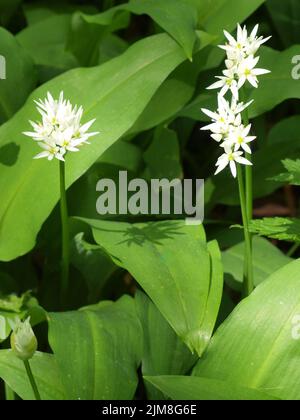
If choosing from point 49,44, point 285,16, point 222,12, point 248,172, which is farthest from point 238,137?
point 285,16

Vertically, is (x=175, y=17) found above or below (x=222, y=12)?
below

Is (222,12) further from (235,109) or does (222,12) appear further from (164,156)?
(235,109)

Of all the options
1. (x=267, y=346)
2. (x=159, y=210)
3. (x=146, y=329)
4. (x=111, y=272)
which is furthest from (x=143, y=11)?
(x=267, y=346)

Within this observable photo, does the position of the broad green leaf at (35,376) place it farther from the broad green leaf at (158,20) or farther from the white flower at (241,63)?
the broad green leaf at (158,20)

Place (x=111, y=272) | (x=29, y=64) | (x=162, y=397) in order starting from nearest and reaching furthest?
(x=162, y=397)
(x=111, y=272)
(x=29, y=64)

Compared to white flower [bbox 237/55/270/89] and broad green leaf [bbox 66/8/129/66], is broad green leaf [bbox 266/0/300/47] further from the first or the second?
white flower [bbox 237/55/270/89]
